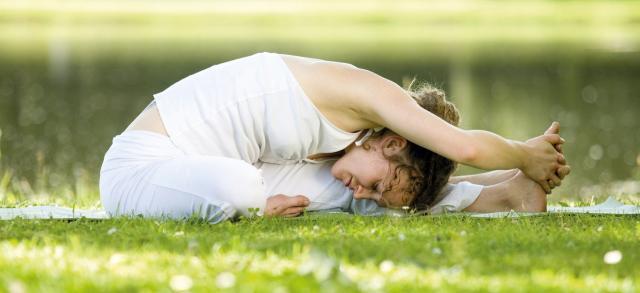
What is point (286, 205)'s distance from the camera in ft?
18.0

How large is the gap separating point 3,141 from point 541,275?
13731 millimetres

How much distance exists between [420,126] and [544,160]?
3.28 feet

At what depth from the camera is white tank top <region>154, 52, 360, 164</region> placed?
18.0 feet

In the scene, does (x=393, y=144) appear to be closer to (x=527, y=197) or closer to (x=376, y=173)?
(x=376, y=173)

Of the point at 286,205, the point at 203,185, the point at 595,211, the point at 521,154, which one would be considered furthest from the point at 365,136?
the point at 595,211

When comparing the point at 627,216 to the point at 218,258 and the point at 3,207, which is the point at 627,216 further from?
the point at 3,207

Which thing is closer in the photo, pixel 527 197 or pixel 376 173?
pixel 376 173

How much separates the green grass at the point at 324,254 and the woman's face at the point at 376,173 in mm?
324

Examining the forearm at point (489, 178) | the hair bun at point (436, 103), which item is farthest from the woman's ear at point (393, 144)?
the forearm at point (489, 178)

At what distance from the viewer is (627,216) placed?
18.4 feet

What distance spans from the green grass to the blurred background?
259cm

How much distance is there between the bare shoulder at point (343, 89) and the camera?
538 cm

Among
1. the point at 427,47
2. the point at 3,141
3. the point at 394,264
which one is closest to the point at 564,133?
the point at 3,141

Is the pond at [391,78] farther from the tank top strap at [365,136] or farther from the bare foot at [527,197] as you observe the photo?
the bare foot at [527,197]
